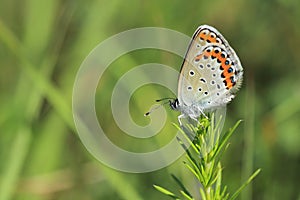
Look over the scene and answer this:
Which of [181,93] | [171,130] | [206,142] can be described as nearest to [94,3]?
[171,130]

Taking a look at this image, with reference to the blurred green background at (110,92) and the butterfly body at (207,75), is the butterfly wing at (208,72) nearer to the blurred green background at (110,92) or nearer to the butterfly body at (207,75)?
the butterfly body at (207,75)

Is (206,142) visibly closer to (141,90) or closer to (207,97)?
(207,97)

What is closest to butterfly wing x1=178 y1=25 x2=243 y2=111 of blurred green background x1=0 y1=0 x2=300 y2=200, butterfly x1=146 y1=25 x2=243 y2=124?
butterfly x1=146 y1=25 x2=243 y2=124

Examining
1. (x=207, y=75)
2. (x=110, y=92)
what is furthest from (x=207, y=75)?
(x=110, y=92)

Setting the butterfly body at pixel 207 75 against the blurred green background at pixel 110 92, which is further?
the blurred green background at pixel 110 92

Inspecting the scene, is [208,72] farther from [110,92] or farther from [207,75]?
[110,92]

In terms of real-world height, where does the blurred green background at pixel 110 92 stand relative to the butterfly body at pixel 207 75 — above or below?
above

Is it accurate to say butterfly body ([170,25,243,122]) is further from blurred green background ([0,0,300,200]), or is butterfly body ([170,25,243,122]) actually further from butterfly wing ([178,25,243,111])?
blurred green background ([0,0,300,200])

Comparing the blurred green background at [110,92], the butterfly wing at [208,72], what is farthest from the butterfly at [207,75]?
the blurred green background at [110,92]
